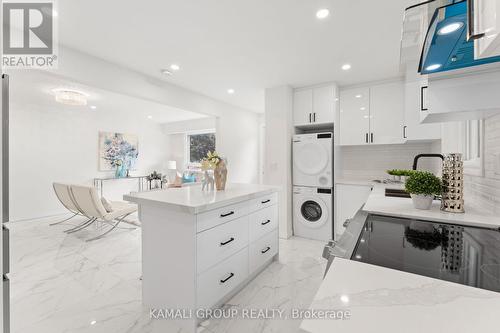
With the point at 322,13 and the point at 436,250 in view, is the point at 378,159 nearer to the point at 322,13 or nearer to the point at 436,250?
the point at 322,13

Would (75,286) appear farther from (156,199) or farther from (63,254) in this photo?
(156,199)

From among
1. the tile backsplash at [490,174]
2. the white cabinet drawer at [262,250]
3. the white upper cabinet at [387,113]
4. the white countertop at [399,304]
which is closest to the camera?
the white countertop at [399,304]

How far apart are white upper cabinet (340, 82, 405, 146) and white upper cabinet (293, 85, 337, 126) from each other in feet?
1.05

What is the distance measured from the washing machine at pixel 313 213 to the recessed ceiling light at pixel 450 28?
2692mm

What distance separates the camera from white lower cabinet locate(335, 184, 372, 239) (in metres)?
3.06

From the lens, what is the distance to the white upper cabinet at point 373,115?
3057 mm

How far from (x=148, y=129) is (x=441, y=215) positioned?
7.36m

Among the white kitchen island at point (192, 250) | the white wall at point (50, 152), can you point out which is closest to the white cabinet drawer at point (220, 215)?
the white kitchen island at point (192, 250)

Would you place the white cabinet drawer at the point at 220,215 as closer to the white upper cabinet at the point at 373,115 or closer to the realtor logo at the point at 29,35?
the realtor logo at the point at 29,35

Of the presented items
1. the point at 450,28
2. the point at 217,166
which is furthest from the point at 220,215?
the point at 450,28

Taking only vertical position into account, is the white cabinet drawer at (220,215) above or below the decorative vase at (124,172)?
below

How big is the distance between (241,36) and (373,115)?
2330mm

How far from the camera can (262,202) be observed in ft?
7.57

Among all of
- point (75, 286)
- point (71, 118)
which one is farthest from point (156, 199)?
point (71, 118)
